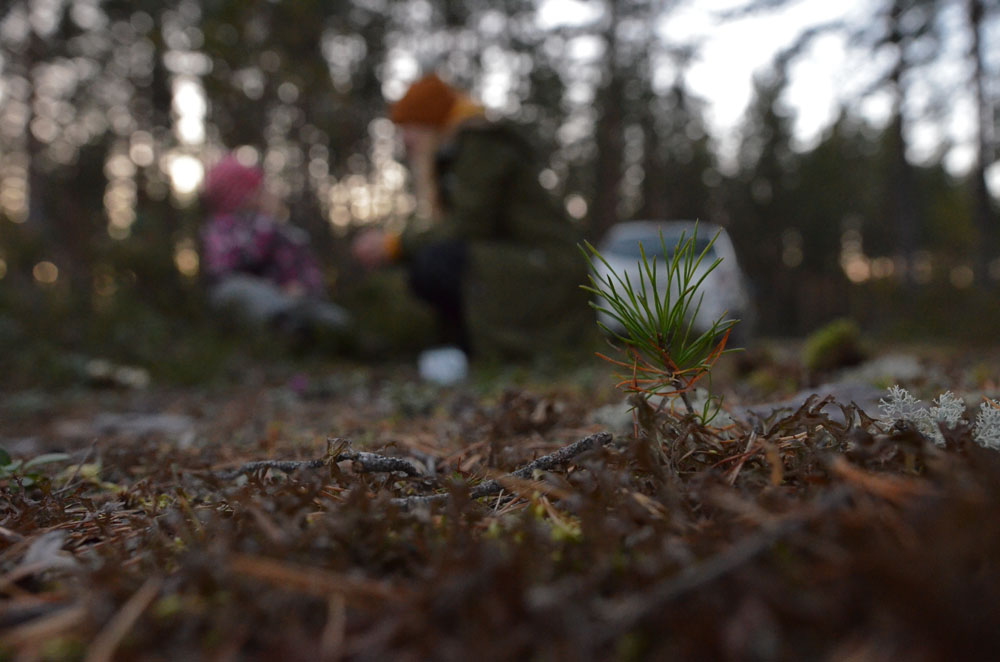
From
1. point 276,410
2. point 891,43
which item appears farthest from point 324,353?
point 891,43

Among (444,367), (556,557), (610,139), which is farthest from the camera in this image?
(610,139)

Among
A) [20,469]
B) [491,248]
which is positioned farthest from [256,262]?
[20,469]

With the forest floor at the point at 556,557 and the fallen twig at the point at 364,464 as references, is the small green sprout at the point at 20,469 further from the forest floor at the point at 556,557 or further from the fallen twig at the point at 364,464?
the fallen twig at the point at 364,464

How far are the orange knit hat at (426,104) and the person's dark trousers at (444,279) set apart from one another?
1535 mm

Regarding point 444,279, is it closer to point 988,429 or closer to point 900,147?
point 988,429

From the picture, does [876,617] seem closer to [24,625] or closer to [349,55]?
[24,625]

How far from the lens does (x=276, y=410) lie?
3340 mm

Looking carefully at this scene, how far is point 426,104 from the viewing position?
644 cm

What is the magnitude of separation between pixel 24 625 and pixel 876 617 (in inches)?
36.4

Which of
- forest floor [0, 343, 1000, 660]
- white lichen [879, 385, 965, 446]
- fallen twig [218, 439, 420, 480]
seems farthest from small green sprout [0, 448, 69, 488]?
white lichen [879, 385, 965, 446]

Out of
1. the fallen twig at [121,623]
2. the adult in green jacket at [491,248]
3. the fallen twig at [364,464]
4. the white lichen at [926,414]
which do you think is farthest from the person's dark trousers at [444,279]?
the fallen twig at [121,623]

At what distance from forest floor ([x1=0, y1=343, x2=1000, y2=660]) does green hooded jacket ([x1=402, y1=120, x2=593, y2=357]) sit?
414cm

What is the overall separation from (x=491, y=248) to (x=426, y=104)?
6.05ft

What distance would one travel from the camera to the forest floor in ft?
1.96
